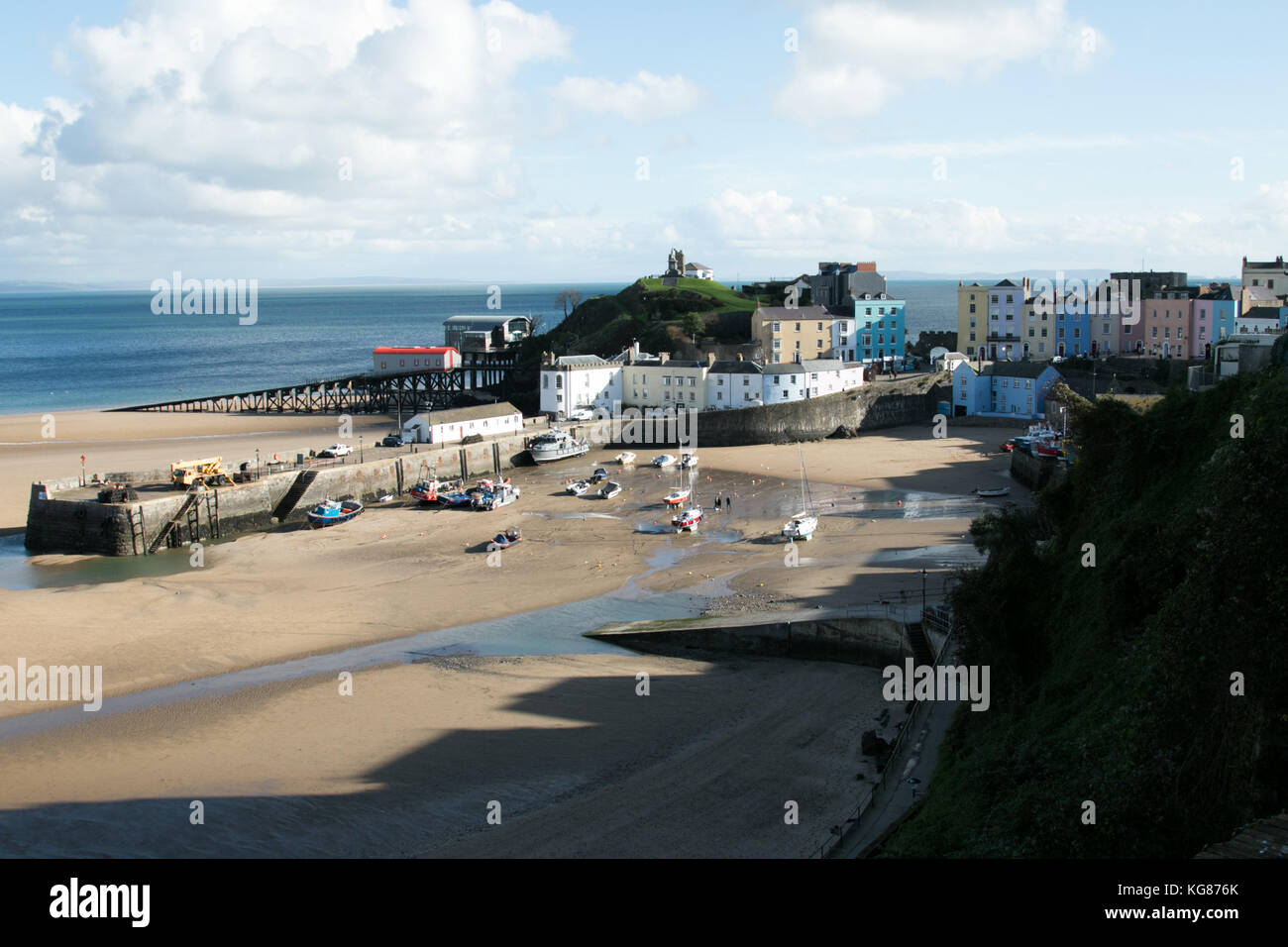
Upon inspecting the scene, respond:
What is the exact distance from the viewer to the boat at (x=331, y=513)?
40250 mm

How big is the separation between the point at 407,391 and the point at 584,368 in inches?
675

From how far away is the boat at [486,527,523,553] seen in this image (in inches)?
1388

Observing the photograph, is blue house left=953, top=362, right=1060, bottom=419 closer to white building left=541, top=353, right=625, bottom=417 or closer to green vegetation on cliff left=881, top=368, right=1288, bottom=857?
white building left=541, top=353, right=625, bottom=417

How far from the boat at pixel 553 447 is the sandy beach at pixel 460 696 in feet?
38.5

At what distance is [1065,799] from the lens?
41.3 ft

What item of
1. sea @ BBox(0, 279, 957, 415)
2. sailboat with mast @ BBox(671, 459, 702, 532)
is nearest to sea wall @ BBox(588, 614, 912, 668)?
sailboat with mast @ BBox(671, 459, 702, 532)

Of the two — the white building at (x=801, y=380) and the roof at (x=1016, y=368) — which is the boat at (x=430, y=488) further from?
the roof at (x=1016, y=368)

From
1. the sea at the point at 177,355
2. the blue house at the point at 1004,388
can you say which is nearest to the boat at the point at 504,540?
Result: the blue house at the point at 1004,388

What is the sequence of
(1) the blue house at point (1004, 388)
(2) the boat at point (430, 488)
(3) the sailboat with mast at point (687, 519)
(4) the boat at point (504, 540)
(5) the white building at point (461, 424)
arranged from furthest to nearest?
1. (1) the blue house at point (1004, 388)
2. (5) the white building at point (461, 424)
3. (2) the boat at point (430, 488)
4. (3) the sailboat with mast at point (687, 519)
5. (4) the boat at point (504, 540)

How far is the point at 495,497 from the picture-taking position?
4269 centimetres

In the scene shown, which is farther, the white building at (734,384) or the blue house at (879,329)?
the blue house at (879,329)

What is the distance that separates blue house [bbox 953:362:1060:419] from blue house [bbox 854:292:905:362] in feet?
40.2
